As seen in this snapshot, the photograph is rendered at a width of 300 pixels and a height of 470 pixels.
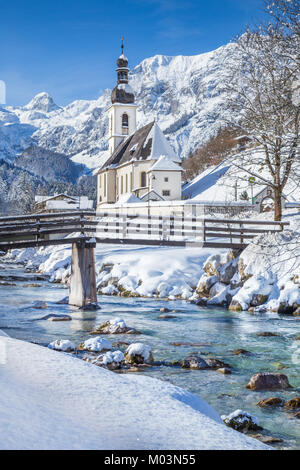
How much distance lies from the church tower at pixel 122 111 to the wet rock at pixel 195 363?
70725 millimetres

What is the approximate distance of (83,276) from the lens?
58.2 feet

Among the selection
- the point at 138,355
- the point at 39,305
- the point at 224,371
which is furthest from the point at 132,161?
the point at 224,371

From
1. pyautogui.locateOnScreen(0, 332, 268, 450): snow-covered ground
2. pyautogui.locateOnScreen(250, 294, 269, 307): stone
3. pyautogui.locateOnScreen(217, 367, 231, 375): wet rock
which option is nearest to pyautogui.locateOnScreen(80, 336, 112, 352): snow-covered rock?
pyautogui.locateOnScreen(217, 367, 231, 375): wet rock

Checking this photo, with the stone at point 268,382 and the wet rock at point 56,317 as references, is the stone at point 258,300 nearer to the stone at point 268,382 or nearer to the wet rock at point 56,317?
the wet rock at point 56,317

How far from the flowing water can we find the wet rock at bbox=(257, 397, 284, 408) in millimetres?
109

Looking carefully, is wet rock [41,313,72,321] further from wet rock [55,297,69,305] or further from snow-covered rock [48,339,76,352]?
snow-covered rock [48,339,76,352]

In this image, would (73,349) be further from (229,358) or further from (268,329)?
(268,329)

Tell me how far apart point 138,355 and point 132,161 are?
54729mm

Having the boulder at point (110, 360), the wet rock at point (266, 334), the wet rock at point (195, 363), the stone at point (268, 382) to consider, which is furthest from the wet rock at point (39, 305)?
the stone at point (268, 382)

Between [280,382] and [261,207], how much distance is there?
36.0m

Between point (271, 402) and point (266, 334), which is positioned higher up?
point (266, 334)

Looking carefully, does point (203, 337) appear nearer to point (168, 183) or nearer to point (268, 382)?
point (268, 382)

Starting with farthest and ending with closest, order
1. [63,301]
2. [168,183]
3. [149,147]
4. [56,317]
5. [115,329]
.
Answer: [149,147]
[168,183]
[63,301]
[56,317]
[115,329]

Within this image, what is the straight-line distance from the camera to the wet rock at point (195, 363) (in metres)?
9.38
